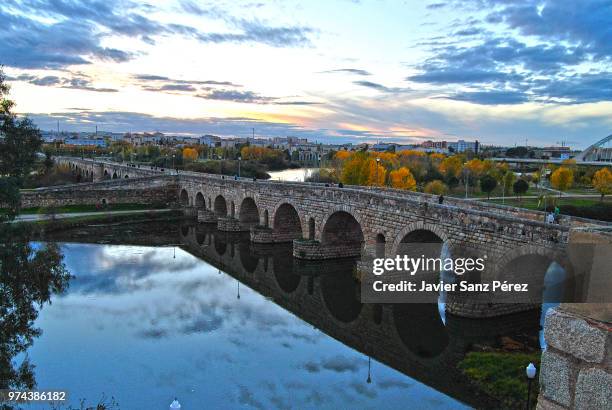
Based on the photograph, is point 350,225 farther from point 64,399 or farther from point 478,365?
point 64,399

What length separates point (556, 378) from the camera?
2.12m

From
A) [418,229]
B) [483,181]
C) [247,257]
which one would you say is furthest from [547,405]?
[483,181]

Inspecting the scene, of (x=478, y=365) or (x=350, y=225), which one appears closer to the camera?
(x=478, y=365)

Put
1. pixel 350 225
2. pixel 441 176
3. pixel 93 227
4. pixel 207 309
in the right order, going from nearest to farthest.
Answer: pixel 207 309
pixel 350 225
pixel 93 227
pixel 441 176

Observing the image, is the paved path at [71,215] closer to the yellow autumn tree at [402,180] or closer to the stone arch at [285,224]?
the stone arch at [285,224]

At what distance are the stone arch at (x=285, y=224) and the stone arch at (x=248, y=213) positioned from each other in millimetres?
3968

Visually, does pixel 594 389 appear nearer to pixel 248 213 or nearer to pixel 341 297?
pixel 341 297

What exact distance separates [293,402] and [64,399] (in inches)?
188

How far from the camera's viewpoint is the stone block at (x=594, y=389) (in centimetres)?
195

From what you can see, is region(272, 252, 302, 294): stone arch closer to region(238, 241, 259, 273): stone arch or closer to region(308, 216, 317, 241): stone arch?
region(238, 241, 259, 273): stone arch

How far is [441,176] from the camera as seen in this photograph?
48812 mm

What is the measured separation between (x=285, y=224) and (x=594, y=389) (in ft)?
79.9

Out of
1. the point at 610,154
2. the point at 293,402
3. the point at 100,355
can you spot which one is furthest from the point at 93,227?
the point at 610,154

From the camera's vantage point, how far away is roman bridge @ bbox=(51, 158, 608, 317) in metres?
12.1
